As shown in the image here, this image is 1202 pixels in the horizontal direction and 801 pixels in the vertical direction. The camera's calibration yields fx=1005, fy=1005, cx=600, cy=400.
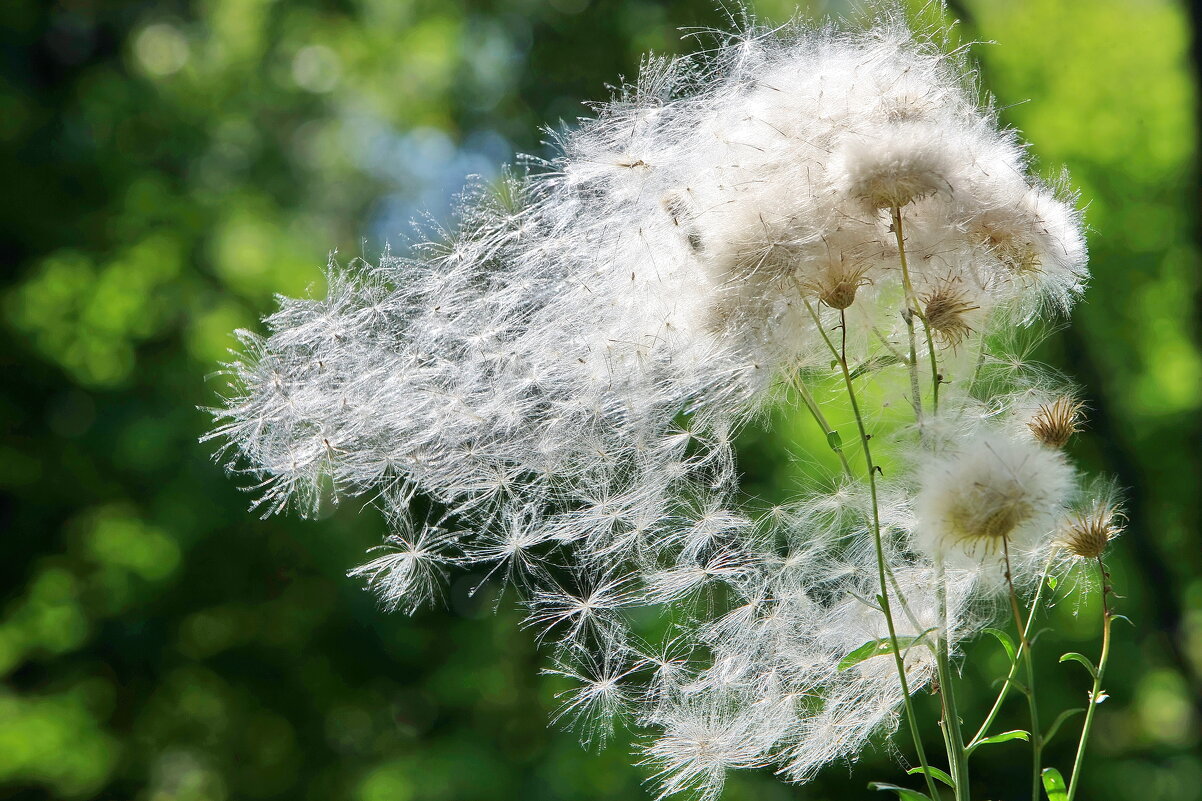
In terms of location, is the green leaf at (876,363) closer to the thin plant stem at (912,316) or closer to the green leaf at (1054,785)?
the thin plant stem at (912,316)

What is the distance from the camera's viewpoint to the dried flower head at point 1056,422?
138 centimetres

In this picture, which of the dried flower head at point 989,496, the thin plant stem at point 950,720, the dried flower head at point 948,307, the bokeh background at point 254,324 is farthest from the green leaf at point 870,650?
the bokeh background at point 254,324

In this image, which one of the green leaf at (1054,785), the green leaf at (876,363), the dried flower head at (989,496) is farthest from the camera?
the green leaf at (876,363)

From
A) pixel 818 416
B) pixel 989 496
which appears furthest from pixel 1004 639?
pixel 818 416

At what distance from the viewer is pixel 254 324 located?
23.6 feet

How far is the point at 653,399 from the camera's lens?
163 cm

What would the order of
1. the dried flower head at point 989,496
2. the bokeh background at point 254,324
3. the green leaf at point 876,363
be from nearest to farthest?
the dried flower head at point 989,496 → the green leaf at point 876,363 → the bokeh background at point 254,324

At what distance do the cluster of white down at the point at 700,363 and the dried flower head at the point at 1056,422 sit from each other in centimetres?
8

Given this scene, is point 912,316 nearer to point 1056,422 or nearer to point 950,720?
point 1056,422

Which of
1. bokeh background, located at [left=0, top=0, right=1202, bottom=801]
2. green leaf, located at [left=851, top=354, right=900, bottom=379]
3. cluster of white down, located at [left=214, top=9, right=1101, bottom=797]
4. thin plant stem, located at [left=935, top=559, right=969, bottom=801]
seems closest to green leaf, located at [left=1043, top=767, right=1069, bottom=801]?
thin plant stem, located at [left=935, top=559, right=969, bottom=801]

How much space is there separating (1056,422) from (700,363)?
501mm

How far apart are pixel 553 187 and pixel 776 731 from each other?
1.02m

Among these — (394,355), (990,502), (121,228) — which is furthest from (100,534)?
(990,502)

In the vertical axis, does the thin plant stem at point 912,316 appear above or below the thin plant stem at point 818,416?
above
